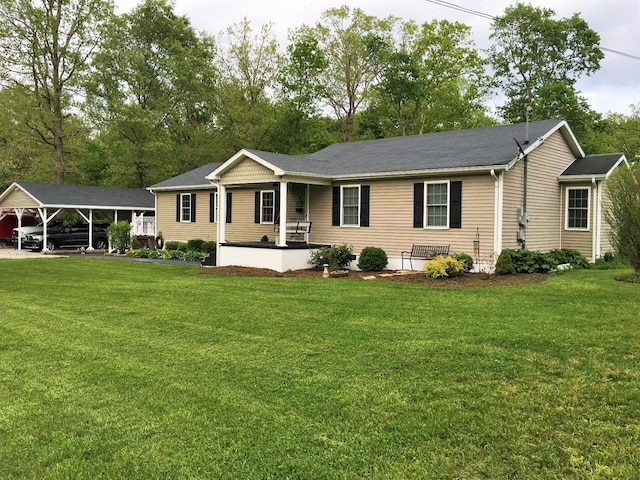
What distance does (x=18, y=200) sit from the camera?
990 inches

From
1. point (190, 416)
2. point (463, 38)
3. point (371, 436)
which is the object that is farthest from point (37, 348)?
point (463, 38)

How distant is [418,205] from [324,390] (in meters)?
10.5

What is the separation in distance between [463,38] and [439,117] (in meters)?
6.91

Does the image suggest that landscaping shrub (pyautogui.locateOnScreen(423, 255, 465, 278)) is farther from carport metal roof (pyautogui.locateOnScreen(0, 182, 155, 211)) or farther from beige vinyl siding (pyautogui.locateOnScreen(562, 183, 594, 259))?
carport metal roof (pyautogui.locateOnScreen(0, 182, 155, 211))

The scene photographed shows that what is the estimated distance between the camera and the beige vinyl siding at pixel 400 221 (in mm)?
13195

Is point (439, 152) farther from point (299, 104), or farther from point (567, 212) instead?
point (299, 104)

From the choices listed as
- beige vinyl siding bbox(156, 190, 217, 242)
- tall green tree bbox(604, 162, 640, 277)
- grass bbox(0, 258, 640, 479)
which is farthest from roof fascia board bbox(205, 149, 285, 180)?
tall green tree bbox(604, 162, 640, 277)

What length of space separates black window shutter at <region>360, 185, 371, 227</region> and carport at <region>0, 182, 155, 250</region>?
495 inches

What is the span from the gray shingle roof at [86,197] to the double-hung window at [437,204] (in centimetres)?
1689

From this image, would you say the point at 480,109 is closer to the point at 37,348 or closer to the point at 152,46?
the point at 152,46

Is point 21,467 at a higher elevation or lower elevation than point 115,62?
lower

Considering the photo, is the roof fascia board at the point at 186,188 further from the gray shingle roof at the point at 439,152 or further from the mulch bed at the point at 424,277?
the mulch bed at the point at 424,277

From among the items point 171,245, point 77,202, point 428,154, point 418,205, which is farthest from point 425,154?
point 77,202

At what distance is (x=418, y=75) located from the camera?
3262 cm
